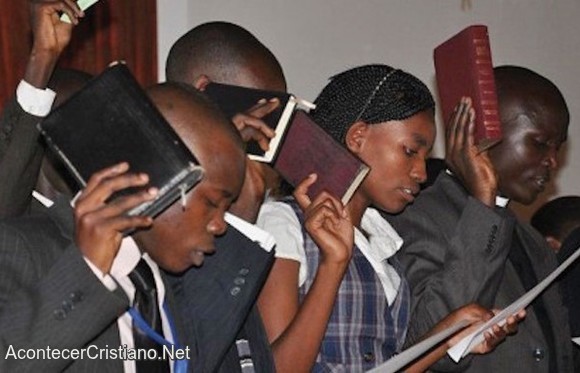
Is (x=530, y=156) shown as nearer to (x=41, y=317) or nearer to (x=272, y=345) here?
(x=272, y=345)

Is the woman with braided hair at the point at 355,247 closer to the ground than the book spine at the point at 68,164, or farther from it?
closer to the ground

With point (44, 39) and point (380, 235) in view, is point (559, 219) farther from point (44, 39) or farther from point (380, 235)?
point (44, 39)

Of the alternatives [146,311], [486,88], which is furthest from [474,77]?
[146,311]

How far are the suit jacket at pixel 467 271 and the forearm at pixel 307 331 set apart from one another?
1.52ft

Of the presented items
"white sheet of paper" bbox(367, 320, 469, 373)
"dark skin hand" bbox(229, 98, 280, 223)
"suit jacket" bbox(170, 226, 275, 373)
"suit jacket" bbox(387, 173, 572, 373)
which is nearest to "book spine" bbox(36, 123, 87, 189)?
"suit jacket" bbox(170, 226, 275, 373)

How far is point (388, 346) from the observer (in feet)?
8.57

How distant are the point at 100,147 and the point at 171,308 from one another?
16.2 inches

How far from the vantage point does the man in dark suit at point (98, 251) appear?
5.66 feet

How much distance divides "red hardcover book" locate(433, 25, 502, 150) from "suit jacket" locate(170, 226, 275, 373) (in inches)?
34.8

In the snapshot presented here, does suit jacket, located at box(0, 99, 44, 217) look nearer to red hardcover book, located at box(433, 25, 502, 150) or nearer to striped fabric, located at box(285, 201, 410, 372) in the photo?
striped fabric, located at box(285, 201, 410, 372)

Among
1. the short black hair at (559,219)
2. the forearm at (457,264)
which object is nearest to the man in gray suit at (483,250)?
the forearm at (457,264)

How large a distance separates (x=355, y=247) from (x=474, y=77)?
58 cm

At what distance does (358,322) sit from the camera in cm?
257

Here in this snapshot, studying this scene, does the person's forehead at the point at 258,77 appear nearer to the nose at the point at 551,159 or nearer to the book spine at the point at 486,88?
the book spine at the point at 486,88
